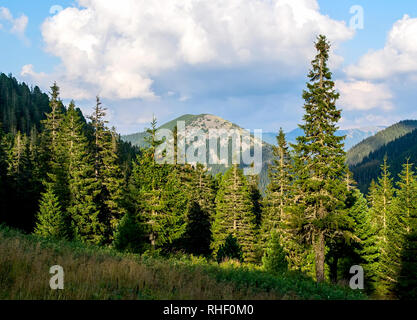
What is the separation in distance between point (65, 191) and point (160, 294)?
28429 mm

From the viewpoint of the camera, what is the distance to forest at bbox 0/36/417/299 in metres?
23.0

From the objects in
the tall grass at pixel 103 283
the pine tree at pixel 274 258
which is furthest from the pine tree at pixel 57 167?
the tall grass at pixel 103 283

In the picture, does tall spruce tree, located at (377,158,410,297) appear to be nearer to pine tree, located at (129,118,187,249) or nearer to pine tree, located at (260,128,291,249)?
pine tree, located at (260,128,291,249)

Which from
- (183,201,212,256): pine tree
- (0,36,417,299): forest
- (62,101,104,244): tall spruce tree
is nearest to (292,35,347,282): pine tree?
(0,36,417,299): forest

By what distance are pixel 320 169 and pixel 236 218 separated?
60.9ft

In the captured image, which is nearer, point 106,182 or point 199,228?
point 106,182

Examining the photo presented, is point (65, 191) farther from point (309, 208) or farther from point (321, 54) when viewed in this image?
point (321, 54)

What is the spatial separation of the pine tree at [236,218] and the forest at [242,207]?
144mm

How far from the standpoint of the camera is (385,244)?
3119 centimetres

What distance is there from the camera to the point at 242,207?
38969 millimetres

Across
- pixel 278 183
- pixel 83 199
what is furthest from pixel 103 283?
pixel 278 183

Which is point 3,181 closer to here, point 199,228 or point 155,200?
point 155,200
